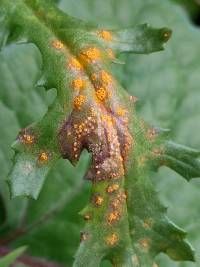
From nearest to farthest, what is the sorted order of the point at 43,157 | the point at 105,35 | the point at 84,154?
the point at 43,157 → the point at 105,35 → the point at 84,154

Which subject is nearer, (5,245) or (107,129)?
(107,129)

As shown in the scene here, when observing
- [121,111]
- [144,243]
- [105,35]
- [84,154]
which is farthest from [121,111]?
[84,154]

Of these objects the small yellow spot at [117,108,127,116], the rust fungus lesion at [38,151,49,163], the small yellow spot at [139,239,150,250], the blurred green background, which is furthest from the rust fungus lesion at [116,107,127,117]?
the blurred green background

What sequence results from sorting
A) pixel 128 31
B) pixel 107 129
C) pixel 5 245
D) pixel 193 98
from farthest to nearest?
pixel 193 98
pixel 5 245
pixel 128 31
pixel 107 129

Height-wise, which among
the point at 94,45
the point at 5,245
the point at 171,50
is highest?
the point at 171,50

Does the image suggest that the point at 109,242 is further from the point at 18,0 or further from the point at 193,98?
the point at 193,98

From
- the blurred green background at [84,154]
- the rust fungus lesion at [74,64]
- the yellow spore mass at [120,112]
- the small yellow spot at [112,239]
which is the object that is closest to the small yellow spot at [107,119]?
the yellow spore mass at [120,112]

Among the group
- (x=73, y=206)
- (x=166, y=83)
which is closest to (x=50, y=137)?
(x=73, y=206)

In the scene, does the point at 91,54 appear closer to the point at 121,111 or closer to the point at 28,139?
the point at 121,111
